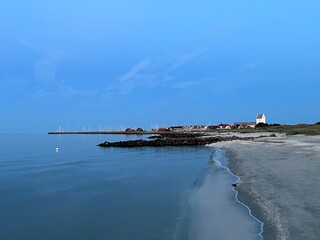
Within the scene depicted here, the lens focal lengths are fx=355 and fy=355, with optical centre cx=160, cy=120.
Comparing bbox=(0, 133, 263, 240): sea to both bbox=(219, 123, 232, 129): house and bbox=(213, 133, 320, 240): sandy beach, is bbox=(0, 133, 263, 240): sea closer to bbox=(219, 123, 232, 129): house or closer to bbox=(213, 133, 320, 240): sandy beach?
bbox=(213, 133, 320, 240): sandy beach

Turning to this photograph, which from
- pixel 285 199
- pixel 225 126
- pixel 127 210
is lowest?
pixel 127 210

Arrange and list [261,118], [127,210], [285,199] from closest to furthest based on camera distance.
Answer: [285,199]
[127,210]
[261,118]

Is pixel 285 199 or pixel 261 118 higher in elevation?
pixel 261 118

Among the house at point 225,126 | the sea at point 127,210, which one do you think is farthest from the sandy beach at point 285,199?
the house at point 225,126

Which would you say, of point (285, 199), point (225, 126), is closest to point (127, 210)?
point (285, 199)

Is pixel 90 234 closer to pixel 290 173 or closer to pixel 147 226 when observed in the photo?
pixel 147 226

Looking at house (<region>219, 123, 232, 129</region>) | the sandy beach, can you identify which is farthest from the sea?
house (<region>219, 123, 232, 129</region>)

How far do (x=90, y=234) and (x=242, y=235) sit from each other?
3.54 m

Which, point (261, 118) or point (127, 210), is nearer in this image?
point (127, 210)

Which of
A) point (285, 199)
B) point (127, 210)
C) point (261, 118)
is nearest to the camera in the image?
point (285, 199)

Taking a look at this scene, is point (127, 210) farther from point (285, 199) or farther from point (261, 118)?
point (261, 118)

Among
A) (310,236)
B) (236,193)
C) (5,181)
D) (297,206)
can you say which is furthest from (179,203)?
(5,181)

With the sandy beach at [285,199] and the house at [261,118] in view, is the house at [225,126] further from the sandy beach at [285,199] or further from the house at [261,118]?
the sandy beach at [285,199]

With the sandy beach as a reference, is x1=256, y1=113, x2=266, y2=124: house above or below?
above
